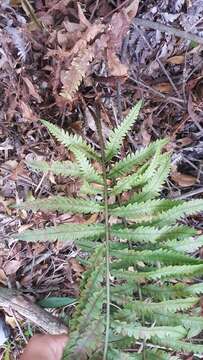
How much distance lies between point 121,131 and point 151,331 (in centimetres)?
76

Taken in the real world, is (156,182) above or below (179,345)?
above

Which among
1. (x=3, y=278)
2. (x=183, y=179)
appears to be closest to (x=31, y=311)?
(x=3, y=278)

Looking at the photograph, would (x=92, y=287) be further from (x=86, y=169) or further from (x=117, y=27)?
(x=117, y=27)

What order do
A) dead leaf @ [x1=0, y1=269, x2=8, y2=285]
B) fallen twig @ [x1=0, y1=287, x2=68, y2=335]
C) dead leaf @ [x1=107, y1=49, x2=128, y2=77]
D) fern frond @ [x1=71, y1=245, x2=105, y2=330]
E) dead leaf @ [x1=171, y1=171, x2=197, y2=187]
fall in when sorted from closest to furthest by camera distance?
1. fern frond @ [x1=71, y1=245, x2=105, y2=330]
2. dead leaf @ [x1=107, y1=49, x2=128, y2=77]
3. dead leaf @ [x1=171, y1=171, x2=197, y2=187]
4. fallen twig @ [x1=0, y1=287, x2=68, y2=335]
5. dead leaf @ [x1=0, y1=269, x2=8, y2=285]

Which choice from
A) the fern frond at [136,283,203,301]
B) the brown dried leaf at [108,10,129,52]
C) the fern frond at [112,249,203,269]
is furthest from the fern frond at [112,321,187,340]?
the brown dried leaf at [108,10,129,52]

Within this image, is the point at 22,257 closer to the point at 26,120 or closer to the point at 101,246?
the point at 26,120

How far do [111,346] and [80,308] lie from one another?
171 millimetres

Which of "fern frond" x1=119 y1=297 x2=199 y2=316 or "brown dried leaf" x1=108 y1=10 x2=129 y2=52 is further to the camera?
"brown dried leaf" x1=108 y1=10 x2=129 y2=52

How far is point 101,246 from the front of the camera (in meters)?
1.82

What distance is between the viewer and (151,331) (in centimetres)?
163

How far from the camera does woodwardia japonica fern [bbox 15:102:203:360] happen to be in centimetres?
164

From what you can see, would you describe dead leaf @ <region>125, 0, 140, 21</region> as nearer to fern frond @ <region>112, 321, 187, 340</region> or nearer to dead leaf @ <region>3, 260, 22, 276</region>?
fern frond @ <region>112, 321, 187, 340</region>

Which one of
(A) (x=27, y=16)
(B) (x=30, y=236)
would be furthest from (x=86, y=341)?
(A) (x=27, y=16)

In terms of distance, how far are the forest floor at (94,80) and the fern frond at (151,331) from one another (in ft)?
3.26
